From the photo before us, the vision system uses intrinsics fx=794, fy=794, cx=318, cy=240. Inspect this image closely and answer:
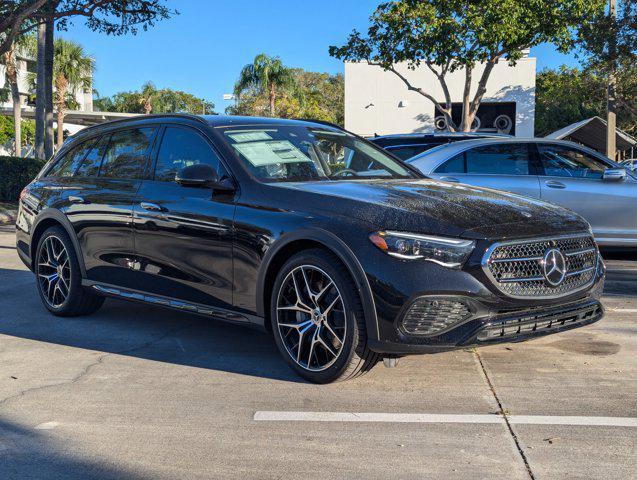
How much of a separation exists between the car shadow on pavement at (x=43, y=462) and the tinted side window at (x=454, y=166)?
658cm

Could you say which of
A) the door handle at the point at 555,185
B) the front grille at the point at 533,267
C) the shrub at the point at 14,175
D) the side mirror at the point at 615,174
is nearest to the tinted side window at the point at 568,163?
the door handle at the point at 555,185

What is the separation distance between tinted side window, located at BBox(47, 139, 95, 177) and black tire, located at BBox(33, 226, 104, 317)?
531 millimetres

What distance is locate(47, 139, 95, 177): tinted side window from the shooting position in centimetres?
693

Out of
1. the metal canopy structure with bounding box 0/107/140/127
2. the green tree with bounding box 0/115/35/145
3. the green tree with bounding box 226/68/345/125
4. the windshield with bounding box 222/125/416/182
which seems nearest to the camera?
the windshield with bounding box 222/125/416/182

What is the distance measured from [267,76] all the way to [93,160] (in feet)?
156

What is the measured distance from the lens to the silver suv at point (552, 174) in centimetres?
958

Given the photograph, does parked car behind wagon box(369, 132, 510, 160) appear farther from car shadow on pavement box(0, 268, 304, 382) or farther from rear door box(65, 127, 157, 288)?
rear door box(65, 127, 157, 288)

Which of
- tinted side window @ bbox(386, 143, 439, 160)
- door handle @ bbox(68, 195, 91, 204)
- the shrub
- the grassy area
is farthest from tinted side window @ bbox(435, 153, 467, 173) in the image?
the shrub

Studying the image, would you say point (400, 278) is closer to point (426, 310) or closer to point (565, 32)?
point (426, 310)

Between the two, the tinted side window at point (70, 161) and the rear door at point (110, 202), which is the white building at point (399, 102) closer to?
the tinted side window at point (70, 161)

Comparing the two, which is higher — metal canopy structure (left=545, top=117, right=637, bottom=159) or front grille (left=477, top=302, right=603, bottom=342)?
metal canopy structure (left=545, top=117, right=637, bottom=159)

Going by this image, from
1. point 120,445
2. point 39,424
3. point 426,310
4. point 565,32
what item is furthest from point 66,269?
point 565,32

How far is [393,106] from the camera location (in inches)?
1446

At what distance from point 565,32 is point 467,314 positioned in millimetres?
20889
